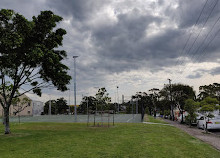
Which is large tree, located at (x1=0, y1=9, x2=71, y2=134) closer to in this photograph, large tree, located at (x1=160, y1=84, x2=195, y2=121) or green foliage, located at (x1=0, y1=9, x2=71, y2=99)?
green foliage, located at (x1=0, y1=9, x2=71, y2=99)

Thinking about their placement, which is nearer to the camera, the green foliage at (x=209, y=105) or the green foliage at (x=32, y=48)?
the green foliage at (x=32, y=48)

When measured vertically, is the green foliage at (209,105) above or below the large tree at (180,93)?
below

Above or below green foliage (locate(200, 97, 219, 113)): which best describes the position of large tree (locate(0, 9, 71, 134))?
above

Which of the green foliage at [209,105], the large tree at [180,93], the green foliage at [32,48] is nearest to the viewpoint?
the green foliage at [32,48]

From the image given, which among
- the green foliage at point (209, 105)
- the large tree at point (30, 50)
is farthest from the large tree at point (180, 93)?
the large tree at point (30, 50)

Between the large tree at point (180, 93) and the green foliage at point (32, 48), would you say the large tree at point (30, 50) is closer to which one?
the green foliage at point (32, 48)

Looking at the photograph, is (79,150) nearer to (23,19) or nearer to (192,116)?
(23,19)

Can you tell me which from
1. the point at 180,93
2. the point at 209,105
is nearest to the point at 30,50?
the point at 209,105

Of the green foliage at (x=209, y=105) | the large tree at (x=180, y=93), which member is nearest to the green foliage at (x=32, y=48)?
the green foliage at (x=209, y=105)

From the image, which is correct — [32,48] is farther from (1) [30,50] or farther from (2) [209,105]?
(2) [209,105]

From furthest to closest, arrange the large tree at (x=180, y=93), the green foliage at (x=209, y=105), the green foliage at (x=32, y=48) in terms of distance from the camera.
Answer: the large tree at (x=180, y=93) < the green foliage at (x=209, y=105) < the green foliage at (x=32, y=48)

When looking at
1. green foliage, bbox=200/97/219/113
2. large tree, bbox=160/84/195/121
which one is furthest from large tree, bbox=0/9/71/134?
large tree, bbox=160/84/195/121

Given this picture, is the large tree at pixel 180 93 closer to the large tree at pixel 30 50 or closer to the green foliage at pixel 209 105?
the green foliage at pixel 209 105

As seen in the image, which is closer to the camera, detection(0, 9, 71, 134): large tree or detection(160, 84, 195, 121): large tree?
detection(0, 9, 71, 134): large tree
